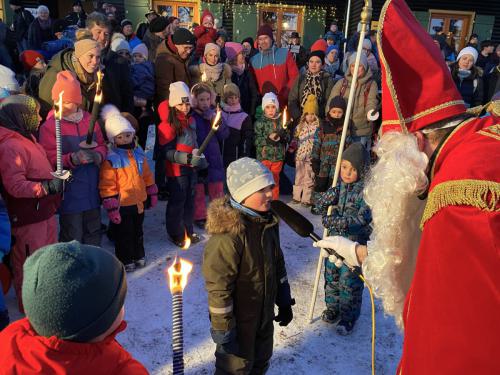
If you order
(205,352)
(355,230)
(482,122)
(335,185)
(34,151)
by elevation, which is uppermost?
(482,122)

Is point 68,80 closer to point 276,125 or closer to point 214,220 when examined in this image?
point 214,220

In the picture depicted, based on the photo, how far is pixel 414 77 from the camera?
5.67 ft

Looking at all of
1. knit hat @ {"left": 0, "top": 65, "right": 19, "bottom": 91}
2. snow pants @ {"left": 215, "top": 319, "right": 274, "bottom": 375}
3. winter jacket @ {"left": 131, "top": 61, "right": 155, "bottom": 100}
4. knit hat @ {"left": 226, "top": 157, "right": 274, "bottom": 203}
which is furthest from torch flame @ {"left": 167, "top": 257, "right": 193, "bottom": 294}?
winter jacket @ {"left": 131, "top": 61, "right": 155, "bottom": 100}

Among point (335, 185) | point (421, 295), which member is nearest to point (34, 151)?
point (335, 185)

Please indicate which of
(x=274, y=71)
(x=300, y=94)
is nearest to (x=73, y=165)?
(x=300, y=94)

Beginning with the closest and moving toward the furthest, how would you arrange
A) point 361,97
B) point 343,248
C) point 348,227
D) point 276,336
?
point 343,248 < point 348,227 < point 276,336 < point 361,97

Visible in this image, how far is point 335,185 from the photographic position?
11.5 ft

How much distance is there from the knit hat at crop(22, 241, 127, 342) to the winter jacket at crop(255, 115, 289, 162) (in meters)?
4.59

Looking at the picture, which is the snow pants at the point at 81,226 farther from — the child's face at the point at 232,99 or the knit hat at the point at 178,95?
the child's face at the point at 232,99

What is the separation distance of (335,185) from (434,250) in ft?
6.92

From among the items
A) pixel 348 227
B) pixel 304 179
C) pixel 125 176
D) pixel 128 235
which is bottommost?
pixel 304 179

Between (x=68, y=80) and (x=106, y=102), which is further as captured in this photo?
(x=106, y=102)

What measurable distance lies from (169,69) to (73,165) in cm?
255

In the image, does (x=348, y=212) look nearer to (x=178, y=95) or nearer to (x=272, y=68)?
(x=178, y=95)
